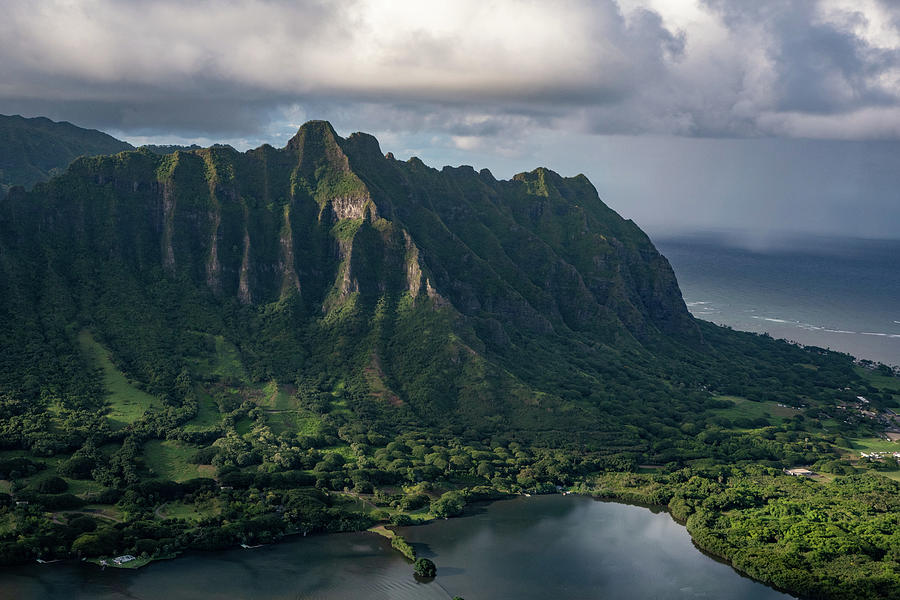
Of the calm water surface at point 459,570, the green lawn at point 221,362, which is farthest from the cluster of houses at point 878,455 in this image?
the green lawn at point 221,362

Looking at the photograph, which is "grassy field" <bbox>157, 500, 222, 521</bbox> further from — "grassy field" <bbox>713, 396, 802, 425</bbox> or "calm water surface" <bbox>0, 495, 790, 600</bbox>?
"grassy field" <bbox>713, 396, 802, 425</bbox>

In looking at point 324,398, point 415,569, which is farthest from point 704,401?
point 415,569

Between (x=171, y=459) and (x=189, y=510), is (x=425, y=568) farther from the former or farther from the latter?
(x=171, y=459)

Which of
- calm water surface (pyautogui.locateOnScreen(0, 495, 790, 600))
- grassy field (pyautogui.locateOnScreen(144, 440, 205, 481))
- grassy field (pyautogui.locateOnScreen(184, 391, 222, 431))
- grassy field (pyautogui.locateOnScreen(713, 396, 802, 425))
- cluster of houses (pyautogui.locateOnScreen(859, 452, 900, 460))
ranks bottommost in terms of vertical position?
calm water surface (pyautogui.locateOnScreen(0, 495, 790, 600))

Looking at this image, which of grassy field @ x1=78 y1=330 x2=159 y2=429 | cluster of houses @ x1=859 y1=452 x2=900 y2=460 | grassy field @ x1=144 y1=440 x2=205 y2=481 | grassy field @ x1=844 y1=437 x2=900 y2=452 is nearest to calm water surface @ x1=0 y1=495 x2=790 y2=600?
grassy field @ x1=144 y1=440 x2=205 y2=481

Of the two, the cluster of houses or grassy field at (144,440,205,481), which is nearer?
grassy field at (144,440,205,481)

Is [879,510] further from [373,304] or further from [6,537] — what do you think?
[6,537]
